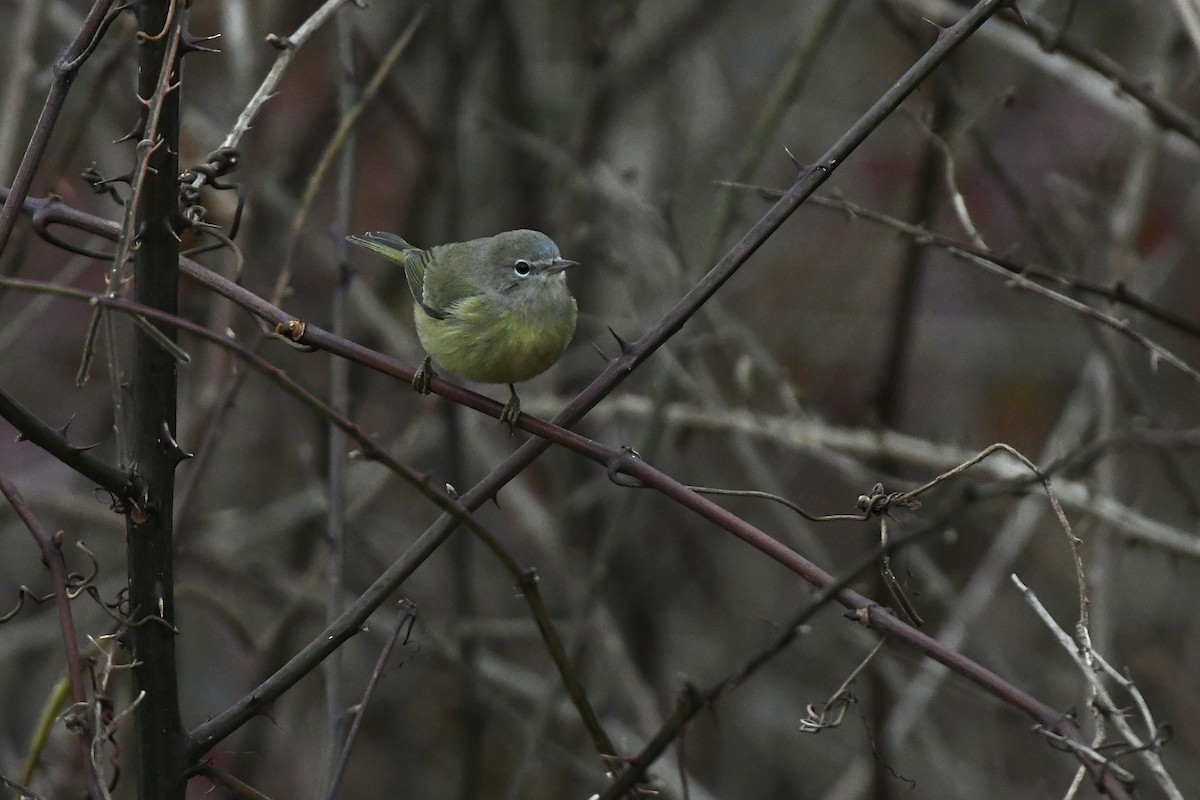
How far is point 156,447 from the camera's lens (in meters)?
2.21

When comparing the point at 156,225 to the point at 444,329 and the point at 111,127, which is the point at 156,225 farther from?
the point at 111,127

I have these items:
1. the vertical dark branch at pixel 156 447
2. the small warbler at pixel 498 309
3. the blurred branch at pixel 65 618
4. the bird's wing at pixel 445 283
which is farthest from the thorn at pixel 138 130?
the bird's wing at pixel 445 283

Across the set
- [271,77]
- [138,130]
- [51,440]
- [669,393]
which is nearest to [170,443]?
[51,440]

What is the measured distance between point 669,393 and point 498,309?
1.12m

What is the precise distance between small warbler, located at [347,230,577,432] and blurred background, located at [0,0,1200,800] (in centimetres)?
34

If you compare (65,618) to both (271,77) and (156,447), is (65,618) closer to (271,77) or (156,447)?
(156,447)

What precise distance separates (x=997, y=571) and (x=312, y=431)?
11.4 feet

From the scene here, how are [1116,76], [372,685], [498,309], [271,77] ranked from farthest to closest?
[498,309] < [1116,76] < [271,77] < [372,685]

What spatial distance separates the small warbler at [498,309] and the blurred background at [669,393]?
34cm

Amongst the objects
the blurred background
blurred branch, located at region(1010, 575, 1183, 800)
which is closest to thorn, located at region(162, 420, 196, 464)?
blurred branch, located at region(1010, 575, 1183, 800)

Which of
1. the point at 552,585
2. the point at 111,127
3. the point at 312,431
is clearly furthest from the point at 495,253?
the point at 552,585

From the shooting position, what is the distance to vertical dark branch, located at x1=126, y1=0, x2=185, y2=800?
2100mm

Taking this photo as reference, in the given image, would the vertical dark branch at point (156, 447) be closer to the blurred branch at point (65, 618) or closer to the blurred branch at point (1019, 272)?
the blurred branch at point (65, 618)

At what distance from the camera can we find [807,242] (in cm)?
899
